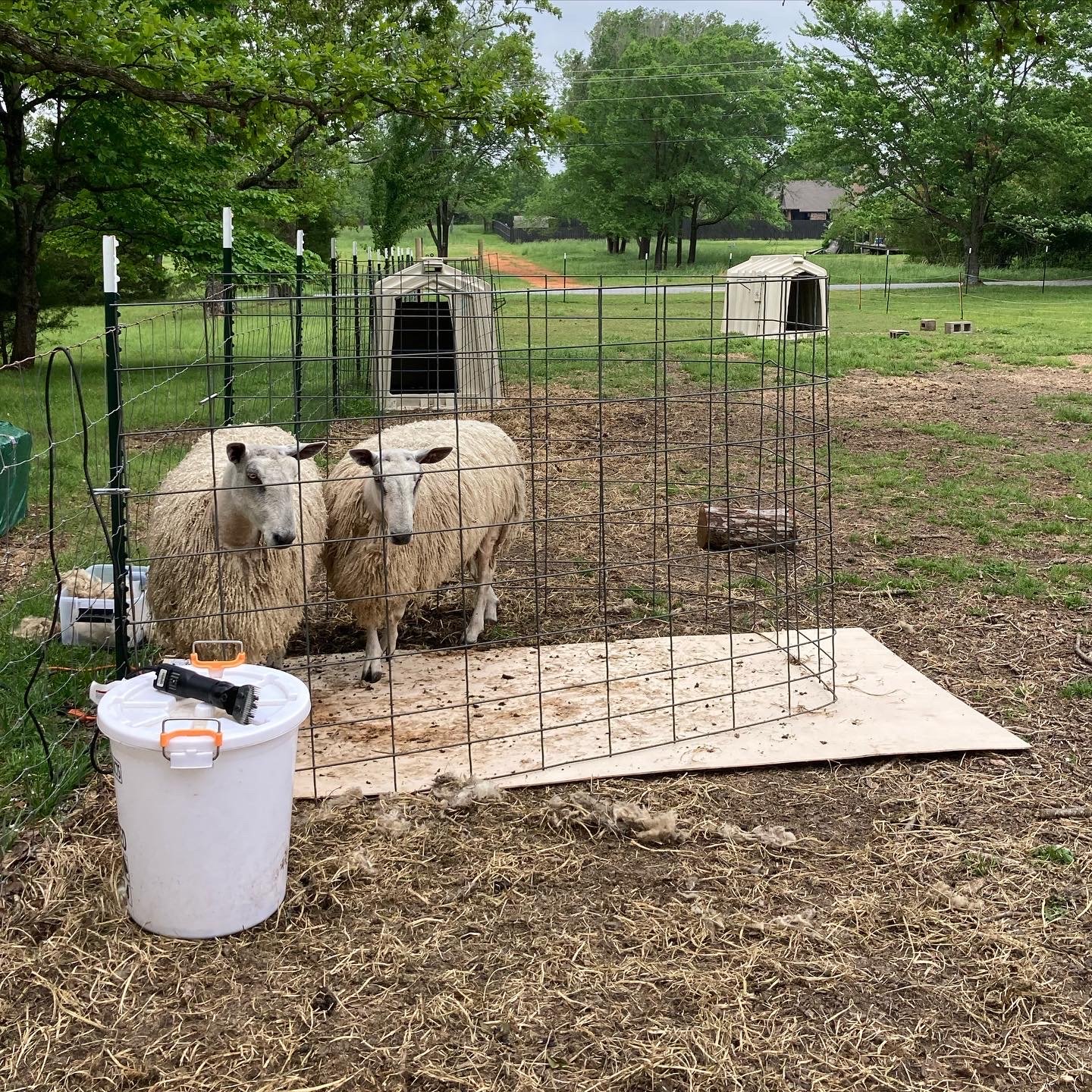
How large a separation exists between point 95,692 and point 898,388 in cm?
1296

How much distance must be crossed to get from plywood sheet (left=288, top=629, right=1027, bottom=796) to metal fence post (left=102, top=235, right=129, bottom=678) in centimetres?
90

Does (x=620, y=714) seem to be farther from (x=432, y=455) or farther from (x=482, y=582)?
(x=482, y=582)

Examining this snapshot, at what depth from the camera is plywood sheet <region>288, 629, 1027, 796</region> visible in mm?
4445

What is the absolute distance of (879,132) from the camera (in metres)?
35.5

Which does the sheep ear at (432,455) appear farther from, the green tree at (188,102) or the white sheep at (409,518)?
the green tree at (188,102)

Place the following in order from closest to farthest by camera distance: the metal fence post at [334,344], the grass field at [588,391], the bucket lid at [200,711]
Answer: the bucket lid at [200,711], the metal fence post at [334,344], the grass field at [588,391]

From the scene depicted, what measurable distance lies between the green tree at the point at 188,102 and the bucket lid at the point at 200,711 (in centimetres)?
588

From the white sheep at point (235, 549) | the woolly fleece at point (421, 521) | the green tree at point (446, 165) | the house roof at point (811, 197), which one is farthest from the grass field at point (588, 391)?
the house roof at point (811, 197)

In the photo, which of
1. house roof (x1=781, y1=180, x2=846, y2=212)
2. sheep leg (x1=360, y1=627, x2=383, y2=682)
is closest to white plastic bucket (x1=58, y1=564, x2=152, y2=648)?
sheep leg (x1=360, y1=627, x2=383, y2=682)

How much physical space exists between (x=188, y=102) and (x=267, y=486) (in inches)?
190

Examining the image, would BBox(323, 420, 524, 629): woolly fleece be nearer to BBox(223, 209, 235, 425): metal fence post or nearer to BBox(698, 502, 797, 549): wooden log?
BBox(223, 209, 235, 425): metal fence post

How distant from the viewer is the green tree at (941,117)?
32938 millimetres

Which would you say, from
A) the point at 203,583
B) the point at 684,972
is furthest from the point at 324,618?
the point at 684,972

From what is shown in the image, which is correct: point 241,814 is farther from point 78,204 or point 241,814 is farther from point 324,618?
point 78,204
